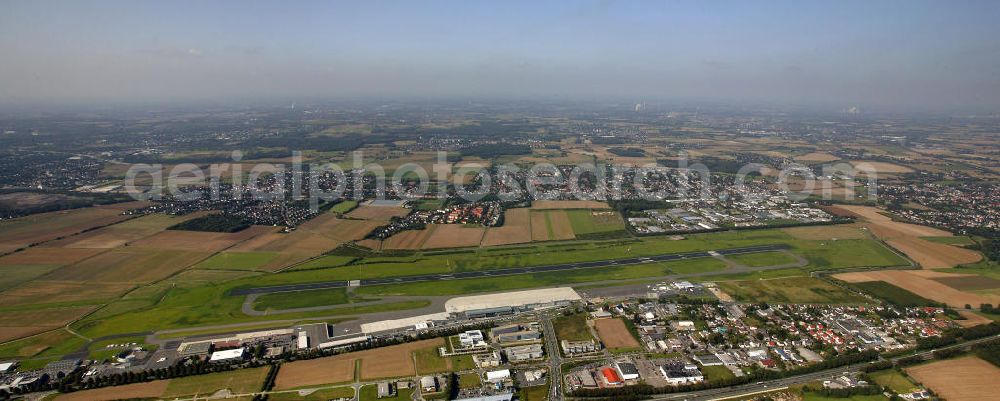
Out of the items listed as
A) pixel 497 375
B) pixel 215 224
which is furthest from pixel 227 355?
pixel 215 224

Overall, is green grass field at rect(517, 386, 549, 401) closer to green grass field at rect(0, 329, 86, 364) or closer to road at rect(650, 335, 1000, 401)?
road at rect(650, 335, 1000, 401)

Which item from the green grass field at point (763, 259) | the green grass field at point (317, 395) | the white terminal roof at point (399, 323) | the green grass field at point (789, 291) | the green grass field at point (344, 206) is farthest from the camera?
the green grass field at point (344, 206)

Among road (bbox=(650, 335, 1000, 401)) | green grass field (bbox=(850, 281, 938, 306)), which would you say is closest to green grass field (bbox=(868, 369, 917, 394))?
road (bbox=(650, 335, 1000, 401))

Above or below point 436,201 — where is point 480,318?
below

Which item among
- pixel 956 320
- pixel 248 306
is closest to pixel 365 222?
pixel 248 306

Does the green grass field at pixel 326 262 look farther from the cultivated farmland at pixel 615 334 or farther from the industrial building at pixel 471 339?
the cultivated farmland at pixel 615 334

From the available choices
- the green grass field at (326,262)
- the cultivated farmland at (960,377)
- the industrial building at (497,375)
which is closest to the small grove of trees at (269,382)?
the industrial building at (497,375)

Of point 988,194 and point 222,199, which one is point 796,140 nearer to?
point 988,194
